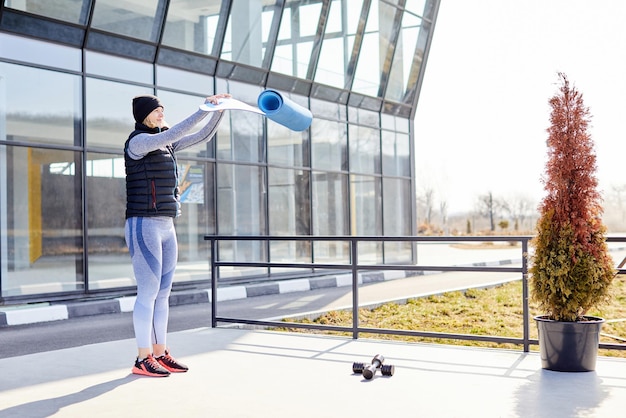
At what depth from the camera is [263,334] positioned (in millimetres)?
6891

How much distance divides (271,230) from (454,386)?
10333 millimetres

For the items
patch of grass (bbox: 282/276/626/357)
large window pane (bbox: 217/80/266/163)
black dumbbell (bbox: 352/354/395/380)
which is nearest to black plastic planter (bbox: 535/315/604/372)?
black dumbbell (bbox: 352/354/395/380)

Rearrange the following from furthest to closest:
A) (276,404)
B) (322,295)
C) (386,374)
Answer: (322,295)
(386,374)
(276,404)

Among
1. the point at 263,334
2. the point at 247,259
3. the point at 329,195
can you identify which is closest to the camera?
the point at 263,334

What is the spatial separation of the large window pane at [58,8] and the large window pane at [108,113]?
94cm

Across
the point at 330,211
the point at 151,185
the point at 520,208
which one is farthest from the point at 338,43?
the point at 520,208

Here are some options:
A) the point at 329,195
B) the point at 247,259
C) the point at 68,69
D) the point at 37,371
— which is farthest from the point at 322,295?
the point at 37,371

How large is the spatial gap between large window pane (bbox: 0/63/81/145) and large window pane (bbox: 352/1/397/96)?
710cm

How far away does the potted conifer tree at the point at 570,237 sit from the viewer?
5.03 m

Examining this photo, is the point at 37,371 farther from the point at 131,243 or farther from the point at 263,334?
the point at 263,334

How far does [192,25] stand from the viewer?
1315cm

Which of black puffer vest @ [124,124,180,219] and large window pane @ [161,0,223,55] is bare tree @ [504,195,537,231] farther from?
black puffer vest @ [124,124,180,219]

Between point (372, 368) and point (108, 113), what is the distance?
815cm

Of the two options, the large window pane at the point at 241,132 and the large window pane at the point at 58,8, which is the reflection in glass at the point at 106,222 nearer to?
the large window pane at the point at 58,8
